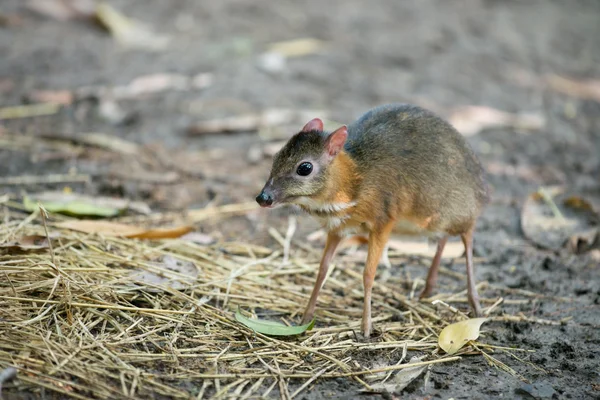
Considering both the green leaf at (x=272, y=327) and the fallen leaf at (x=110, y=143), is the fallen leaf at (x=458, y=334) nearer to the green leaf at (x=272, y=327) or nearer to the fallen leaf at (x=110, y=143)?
the green leaf at (x=272, y=327)

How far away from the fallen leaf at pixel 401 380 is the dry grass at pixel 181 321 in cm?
4

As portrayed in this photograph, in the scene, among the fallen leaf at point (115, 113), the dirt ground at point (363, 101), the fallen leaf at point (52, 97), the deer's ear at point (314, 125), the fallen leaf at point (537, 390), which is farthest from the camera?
the fallen leaf at point (52, 97)

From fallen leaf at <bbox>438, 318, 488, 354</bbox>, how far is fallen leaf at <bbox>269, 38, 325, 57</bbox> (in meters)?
5.41

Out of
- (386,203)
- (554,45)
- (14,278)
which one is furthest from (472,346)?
(554,45)

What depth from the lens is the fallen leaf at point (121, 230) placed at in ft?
14.5

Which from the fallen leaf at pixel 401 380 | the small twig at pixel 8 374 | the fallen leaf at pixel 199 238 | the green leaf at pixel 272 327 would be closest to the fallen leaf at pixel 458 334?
the fallen leaf at pixel 401 380

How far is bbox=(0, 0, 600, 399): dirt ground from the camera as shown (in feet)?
13.4

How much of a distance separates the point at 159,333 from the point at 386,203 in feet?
4.56

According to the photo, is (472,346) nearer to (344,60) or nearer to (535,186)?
(535,186)

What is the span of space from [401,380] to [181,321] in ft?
3.75

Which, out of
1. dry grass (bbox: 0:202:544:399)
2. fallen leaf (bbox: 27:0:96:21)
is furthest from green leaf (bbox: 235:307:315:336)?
fallen leaf (bbox: 27:0:96:21)

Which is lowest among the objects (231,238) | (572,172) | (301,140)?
(231,238)

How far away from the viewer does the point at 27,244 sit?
4.05 m

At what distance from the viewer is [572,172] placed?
6422mm
